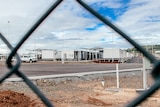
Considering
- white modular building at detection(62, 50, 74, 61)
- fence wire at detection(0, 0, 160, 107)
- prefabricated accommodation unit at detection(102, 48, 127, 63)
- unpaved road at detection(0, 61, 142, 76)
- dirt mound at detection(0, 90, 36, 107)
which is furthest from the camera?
white modular building at detection(62, 50, 74, 61)

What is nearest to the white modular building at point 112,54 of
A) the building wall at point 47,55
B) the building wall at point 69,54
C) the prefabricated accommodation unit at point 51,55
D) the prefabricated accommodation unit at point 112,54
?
the prefabricated accommodation unit at point 112,54

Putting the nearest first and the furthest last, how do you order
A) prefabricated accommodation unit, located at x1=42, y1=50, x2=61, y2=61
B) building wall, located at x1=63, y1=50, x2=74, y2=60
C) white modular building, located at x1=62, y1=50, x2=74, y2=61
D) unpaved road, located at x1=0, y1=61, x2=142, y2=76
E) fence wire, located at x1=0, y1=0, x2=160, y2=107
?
fence wire, located at x1=0, y1=0, x2=160, y2=107, unpaved road, located at x1=0, y1=61, x2=142, y2=76, prefabricated accommodation unit, located at x1=42, y1=50, x2=61, y2=61, white modular building, located at x1=62, y1=50, x2=74, y2=61, building wall, located at x1=63, y1=50, x2=74, y2=60

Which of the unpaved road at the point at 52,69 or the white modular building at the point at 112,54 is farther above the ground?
the white modular building at the point at 112,54

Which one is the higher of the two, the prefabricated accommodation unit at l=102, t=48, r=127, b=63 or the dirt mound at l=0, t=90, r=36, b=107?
the prefabricated accommodation unit at l=102, t=48, r=127, b=63

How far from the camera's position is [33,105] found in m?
10.2

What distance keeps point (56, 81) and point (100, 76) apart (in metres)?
5.47

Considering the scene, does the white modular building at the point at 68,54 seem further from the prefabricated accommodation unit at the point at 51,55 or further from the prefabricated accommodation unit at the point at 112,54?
the prefabricated accommodation unit at the point at 112,54

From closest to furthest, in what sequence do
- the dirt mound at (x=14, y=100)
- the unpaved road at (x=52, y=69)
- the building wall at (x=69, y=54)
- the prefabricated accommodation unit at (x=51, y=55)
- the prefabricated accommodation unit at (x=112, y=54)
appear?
the dirt mound at (x=14, y=100) → the unpaved road at (x=52, y=69) → the prefabricated accommodation unit at (x=112, y=54) → the prefabricated accommodation unit at (x=51, y=55) → the building wall at (x=69, y=54)

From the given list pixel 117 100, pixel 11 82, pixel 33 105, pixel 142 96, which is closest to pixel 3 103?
pixel 33 105

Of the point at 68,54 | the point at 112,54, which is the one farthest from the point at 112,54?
the point at 68,54

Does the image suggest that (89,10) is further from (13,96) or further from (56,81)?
(56,81)

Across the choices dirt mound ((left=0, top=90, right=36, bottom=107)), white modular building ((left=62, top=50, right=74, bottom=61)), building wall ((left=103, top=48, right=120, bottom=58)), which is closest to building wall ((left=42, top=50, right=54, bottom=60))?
white modular building ((left=62, top=50, right=74, bottom=61))

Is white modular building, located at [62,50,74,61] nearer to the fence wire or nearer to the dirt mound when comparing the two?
the dirt mound

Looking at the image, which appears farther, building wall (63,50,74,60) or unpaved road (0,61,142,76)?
building wall (63,50,74,60)
